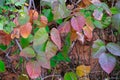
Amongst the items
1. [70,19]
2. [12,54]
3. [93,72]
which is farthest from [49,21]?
[93,72]

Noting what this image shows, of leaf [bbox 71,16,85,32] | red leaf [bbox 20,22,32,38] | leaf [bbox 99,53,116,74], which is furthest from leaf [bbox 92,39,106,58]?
red leaf [bbox 20,22,32,38]

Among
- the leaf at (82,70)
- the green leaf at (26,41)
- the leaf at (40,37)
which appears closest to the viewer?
the leaf at (40,37)

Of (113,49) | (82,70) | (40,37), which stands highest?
(40,37)

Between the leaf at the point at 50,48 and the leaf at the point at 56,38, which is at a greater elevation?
the leaf at the point at 56,38

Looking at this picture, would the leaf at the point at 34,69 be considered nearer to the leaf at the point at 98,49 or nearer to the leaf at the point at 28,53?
the leaf at the point at 28,53

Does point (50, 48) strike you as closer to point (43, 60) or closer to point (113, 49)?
point (43, 60)

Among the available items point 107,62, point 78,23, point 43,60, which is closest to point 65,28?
point 78,23

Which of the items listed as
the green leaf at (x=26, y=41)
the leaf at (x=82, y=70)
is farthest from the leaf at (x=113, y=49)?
the green leaf at (x=26, y=41)
